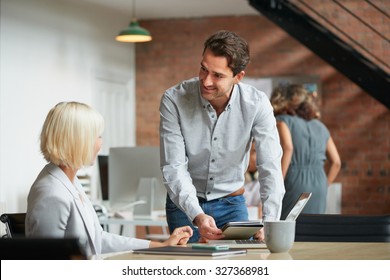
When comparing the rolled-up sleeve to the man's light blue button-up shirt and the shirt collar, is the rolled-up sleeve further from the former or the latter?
the shirt collar

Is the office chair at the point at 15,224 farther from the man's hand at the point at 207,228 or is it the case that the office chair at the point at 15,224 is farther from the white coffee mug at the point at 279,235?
the white coffee mug at the point at 279,235

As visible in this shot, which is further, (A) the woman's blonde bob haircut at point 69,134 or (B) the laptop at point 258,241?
(B) the laptop at point 258,241

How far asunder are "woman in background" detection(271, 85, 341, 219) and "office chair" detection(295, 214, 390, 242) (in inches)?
92.7

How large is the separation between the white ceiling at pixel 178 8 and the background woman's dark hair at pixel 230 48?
19.2 feet

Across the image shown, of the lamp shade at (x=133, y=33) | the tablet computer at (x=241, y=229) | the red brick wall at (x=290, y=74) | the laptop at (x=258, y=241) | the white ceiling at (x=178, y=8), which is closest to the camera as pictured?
the laptop at (x=258, y=241)

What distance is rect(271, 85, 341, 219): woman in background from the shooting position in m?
5.35

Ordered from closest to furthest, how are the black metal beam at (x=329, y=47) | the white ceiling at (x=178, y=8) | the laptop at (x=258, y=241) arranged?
the laptop at (x=258, y=241), the black metal beam at (x=329, y=47), the white ceiling at (x=178, y=8)

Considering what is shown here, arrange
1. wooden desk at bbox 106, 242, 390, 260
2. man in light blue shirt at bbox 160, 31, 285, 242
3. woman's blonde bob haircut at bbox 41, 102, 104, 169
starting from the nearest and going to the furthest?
wooden desk at bbox 106, 242, 390, 260, woman's blonde bob haircut at bbox 41, 102, 104, 169, man in light blue shirt at bbox 160, 31, 285, 242

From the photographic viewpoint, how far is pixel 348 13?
29.8 feet

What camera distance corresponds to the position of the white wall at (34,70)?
24.9 feet

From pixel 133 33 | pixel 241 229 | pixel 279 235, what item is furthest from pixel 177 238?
pixel 133 33

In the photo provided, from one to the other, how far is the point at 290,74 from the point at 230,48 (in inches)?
267

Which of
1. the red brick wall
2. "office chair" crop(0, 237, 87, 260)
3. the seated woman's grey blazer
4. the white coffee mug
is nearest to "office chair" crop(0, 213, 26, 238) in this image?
the seated woman's grey blazer

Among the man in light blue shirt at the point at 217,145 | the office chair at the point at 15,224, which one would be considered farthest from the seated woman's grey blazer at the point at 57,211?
the man in light blue shirt at the point at 217,145
